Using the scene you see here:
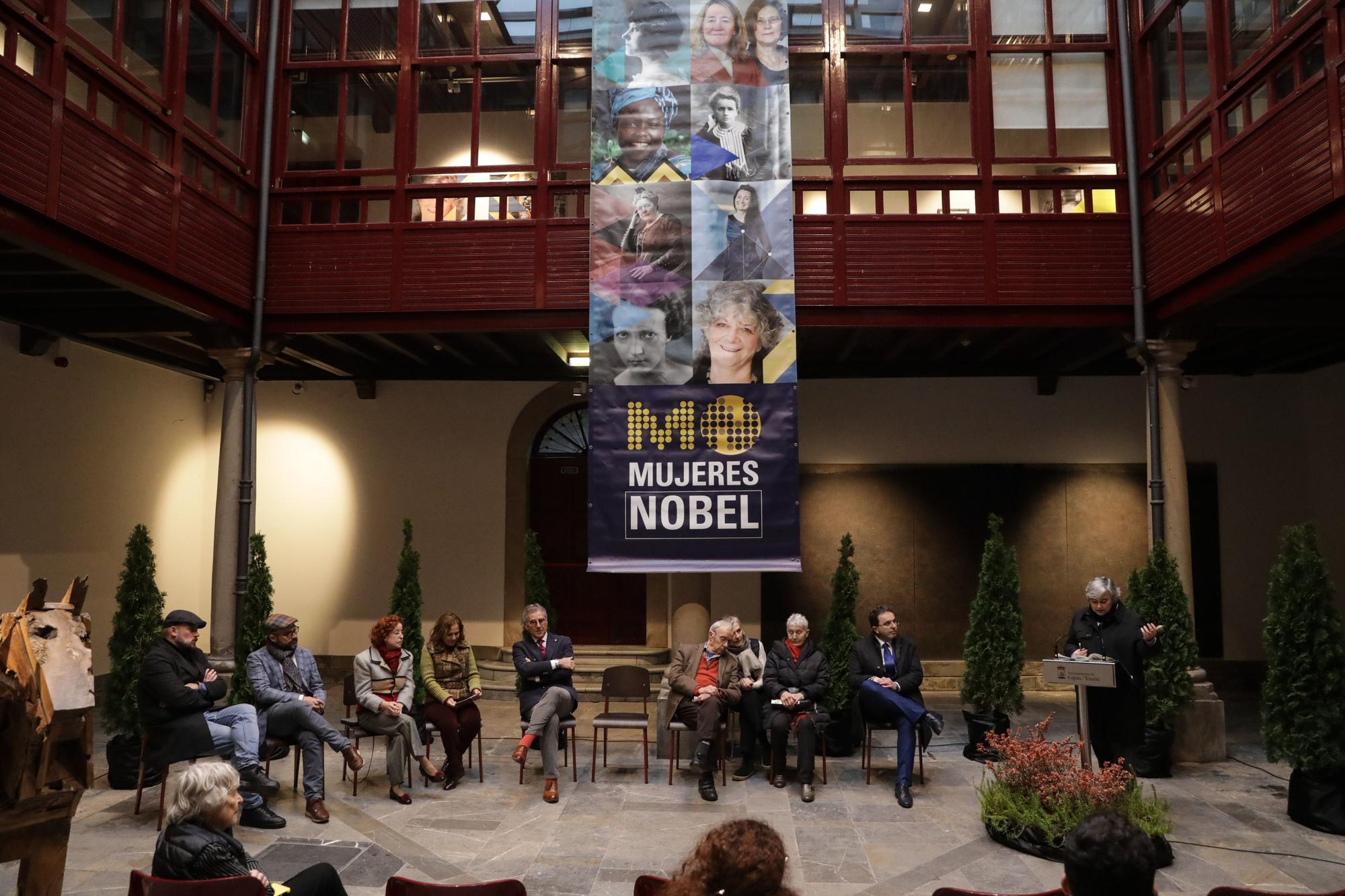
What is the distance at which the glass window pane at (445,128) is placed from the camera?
9.12 meters

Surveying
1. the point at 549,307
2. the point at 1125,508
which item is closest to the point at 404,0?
the point at 549,307

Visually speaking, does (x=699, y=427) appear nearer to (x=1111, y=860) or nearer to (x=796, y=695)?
(x=796, y=695)

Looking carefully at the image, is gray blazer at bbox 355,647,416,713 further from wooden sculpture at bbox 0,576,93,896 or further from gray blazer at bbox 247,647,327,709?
wooden sculpture at bbox 0,576,93,896

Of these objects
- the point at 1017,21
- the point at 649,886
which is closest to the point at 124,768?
the point at 649,886

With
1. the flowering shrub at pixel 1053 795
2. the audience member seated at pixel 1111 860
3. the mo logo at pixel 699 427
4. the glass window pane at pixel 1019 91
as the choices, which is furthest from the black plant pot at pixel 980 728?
the audience member seated at pixel 1111 860

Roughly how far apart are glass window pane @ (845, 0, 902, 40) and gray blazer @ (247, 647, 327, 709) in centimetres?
693

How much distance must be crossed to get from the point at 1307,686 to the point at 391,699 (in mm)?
6061

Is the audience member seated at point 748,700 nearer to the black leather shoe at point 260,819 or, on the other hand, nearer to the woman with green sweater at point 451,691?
the woman with green sweater at point 451,691

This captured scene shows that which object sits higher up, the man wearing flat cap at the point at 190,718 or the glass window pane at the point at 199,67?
the glass window pane at the point at 199,67

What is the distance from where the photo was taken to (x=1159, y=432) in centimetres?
764

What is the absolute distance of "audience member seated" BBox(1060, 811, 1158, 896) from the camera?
2.22 meters

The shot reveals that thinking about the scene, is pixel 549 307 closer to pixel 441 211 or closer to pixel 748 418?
pixel 441 211

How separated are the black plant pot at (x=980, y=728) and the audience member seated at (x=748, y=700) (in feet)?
5.62

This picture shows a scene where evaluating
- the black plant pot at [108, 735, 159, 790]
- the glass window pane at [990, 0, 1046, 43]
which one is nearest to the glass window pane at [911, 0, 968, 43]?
the glass window pane at [990, 0, 1046, 43]
